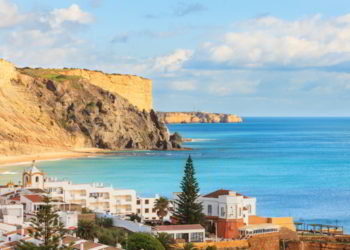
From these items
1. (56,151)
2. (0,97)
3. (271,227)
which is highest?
(0,97)

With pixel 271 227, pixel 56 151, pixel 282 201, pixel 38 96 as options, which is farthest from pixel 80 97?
pixel 271 227

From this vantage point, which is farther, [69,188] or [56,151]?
[56,151]

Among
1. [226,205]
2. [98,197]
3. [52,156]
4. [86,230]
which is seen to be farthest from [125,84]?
[86,230]

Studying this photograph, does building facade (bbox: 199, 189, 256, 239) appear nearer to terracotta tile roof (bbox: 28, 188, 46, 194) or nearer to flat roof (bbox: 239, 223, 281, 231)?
flat roof (bbox: 239, 223, 281, 231)

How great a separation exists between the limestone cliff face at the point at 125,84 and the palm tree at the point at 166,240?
389 ft

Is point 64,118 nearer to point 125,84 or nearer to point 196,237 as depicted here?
point 125,84

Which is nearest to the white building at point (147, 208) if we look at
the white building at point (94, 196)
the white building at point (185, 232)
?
the white building at point (94, 196)

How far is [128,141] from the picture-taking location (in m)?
145

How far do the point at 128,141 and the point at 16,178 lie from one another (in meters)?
63.9

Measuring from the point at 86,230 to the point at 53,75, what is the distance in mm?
116538

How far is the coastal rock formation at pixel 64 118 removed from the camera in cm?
12519

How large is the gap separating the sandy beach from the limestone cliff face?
87.8 ft

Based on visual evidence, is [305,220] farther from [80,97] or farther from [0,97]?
[80,97]

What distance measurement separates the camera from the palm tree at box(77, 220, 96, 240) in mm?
39750
